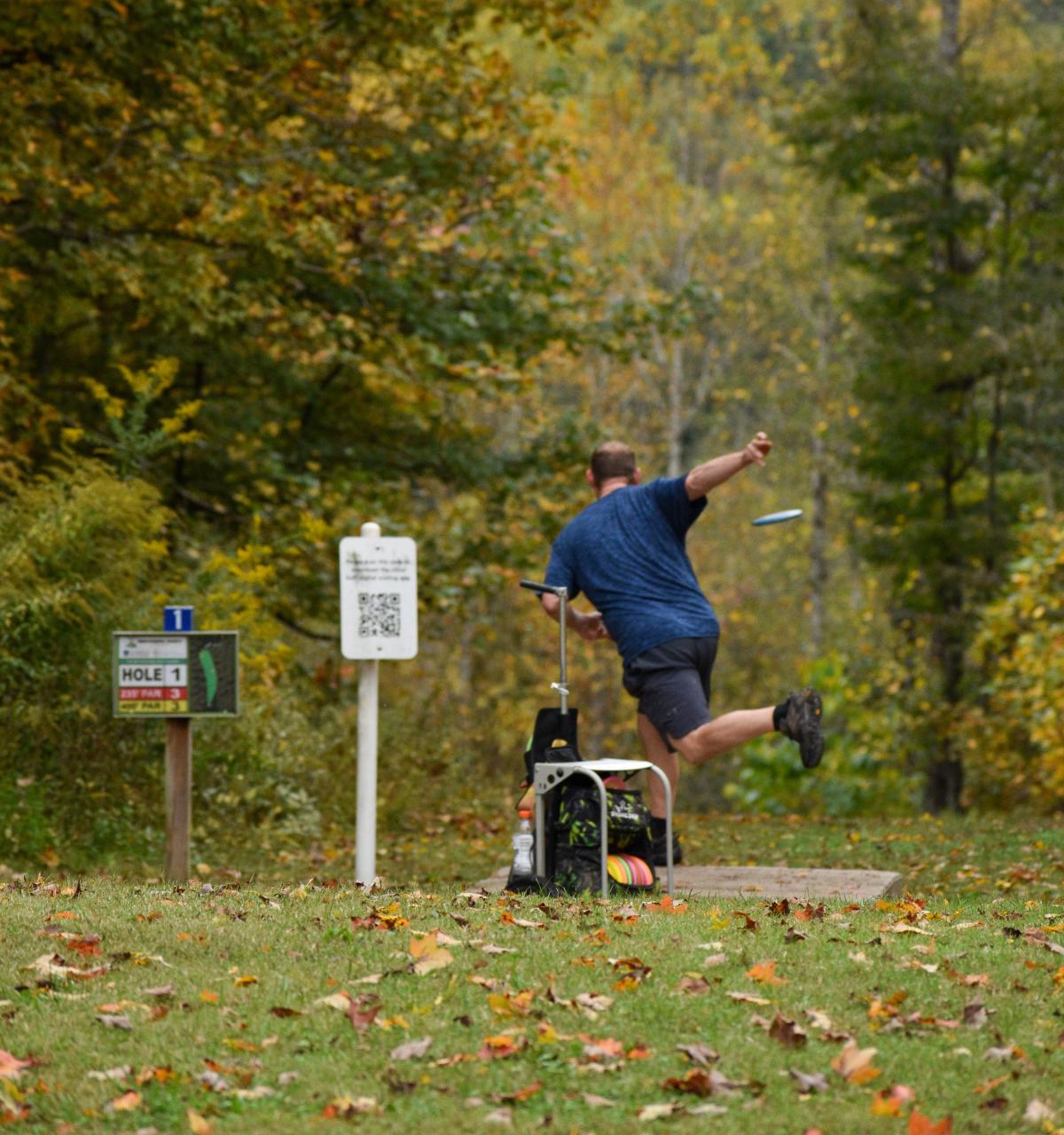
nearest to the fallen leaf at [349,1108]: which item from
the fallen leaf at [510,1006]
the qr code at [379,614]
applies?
the fallen leaf at [510,1006]

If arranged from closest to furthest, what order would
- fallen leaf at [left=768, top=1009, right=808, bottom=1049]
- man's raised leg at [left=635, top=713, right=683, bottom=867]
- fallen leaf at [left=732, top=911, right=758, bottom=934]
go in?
fallen leaf at [left=768, top=1009, right=808, bottom=1049]
fallen leaf at [left=732, top=911, right=758, bottom=934]
man's raised leg at [left=635, top=713, right=683, bottom=867]

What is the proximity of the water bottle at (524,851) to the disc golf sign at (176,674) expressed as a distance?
1713mm

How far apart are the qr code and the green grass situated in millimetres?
1590

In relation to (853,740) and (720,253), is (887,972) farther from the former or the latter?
(720,253)

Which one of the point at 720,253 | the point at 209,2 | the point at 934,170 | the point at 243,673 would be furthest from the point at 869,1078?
the point at 720,253

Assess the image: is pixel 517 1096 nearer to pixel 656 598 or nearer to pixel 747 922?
pixel 747 922

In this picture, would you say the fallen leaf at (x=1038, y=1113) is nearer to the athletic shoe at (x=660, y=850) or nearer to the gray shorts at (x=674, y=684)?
the gray shorts at (x=674, y=684)

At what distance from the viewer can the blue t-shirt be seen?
794 cm

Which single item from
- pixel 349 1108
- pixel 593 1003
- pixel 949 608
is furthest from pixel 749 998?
pixel 949 608

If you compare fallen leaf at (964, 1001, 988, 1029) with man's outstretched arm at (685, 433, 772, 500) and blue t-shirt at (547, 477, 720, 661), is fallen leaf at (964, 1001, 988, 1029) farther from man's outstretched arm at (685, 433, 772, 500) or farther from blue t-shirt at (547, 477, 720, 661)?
blue t-shirt at (547, 477, 720, 661)

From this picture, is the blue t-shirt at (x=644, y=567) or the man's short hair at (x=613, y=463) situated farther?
the man's short hair at (x=613, y=463)

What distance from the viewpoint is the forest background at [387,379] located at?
1189cm

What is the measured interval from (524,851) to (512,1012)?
2.45m

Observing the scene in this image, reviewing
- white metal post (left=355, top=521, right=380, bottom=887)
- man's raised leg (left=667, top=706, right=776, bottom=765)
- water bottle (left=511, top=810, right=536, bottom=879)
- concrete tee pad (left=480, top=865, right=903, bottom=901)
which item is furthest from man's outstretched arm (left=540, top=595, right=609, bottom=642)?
concrete tee pad (left=480, top=865, right=903, bottom=901)
